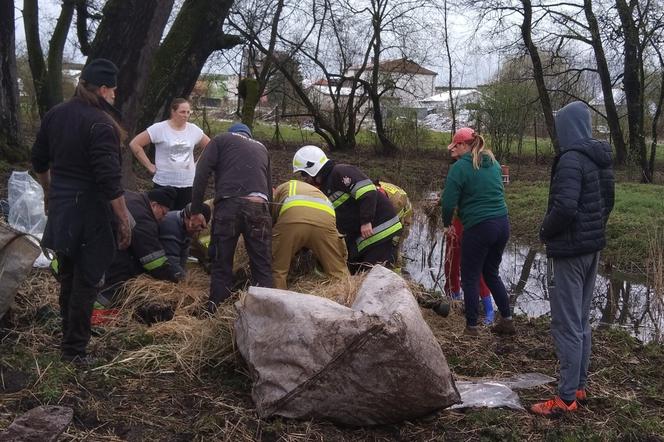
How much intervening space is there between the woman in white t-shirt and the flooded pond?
3078mm

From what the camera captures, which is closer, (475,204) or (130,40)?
(475,204)

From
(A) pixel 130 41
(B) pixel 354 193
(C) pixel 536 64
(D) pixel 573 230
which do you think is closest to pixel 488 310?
(B) pixel 354 193

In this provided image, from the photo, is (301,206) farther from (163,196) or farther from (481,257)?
(163,196)

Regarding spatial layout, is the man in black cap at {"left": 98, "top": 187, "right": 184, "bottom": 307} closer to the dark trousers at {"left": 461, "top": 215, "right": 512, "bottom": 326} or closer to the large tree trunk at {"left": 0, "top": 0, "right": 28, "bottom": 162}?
the dark trousers at {"left": 461, "top": 215, "right": 512, "bottom": 326}

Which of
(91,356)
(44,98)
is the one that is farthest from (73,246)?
(44,98)

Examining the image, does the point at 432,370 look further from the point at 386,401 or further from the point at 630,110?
the point at 630,110

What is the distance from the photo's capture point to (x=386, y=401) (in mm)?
3449

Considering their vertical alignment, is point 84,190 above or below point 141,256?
above

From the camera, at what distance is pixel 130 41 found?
843 cm

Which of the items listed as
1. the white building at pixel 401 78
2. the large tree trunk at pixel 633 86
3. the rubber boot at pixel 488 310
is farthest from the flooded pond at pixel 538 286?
the white building at pixel 401 78

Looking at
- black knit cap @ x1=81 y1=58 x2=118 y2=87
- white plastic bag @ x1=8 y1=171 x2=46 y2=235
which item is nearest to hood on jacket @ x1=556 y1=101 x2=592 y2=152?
black knit cap @ x1=81 y1=58 x2=118 y2=87

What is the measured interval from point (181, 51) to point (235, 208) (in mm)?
5535

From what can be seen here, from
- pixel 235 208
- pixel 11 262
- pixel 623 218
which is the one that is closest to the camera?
pixel 11 262

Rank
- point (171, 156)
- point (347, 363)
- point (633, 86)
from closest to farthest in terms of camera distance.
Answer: point (347, 363) → point (171, 156) → point (633, 86)
